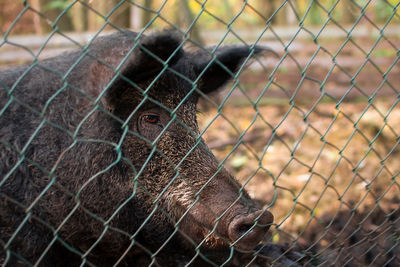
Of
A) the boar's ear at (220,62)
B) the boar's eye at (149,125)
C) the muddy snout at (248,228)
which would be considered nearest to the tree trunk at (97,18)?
the boar's ear at (220,62)

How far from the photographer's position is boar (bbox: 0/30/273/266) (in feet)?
9.48

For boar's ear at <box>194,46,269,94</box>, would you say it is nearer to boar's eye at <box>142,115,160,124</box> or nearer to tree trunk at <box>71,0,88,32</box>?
boar's eye at <box>142,115,160,124</box>

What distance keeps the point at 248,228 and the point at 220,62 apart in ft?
4.32

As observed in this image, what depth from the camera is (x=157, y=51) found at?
9.09ft

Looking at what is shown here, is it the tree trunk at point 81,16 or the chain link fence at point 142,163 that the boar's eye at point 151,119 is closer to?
the chain link fence at point 142,163

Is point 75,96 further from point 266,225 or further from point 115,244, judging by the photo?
point 266,225

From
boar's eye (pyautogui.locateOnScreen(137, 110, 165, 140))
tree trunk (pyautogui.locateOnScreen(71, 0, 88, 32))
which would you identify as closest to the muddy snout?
boar's eye (pyautogui.locateOnScreen(137, 110, 165, 140))

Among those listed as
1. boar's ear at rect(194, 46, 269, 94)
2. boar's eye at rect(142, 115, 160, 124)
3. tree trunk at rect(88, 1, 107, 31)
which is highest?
tree trunk at rect(88, 1, 107, 31)

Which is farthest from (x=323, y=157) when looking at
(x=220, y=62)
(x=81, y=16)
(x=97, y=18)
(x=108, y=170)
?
(x=81, y=16)

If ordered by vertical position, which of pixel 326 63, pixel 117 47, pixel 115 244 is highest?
pixel 326 63

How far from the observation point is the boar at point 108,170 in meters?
2.89

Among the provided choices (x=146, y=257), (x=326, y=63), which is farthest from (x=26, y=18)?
(x=146, y=257)

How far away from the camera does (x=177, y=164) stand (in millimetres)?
3137

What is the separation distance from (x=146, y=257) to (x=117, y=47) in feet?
5.59
